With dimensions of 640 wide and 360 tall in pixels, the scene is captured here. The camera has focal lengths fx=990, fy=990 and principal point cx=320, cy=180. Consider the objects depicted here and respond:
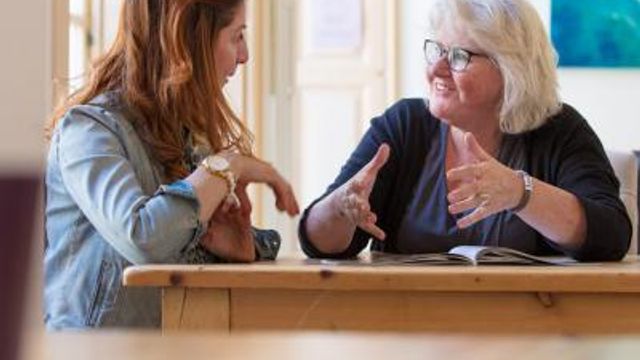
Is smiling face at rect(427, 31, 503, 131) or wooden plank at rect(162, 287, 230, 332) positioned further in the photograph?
smiling face at rect(427, 31, 503, 131)

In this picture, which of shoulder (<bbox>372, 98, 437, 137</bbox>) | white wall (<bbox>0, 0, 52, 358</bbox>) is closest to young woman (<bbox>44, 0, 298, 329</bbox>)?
shoulder (<bbox>372, 98, 437, 137</bbox>)

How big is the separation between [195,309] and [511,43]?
39.5 inches

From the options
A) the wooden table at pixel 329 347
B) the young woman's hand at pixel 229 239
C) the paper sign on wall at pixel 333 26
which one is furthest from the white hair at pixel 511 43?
the paper sign on wall at pixel 333 26

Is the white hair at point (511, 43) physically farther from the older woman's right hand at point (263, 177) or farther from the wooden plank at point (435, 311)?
the wooden plank at point (435, 311)

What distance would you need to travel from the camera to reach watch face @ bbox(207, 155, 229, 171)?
147 cm

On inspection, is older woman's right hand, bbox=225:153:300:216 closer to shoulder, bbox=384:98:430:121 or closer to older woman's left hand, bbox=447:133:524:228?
older woman's left hand, bbox=447:133:524:228

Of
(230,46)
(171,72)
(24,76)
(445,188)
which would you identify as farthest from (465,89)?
(24,76)

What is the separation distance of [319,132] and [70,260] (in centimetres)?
328

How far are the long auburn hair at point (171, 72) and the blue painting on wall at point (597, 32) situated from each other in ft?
10.4

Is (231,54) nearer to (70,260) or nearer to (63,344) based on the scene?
(70,260)

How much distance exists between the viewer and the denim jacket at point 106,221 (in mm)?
1383

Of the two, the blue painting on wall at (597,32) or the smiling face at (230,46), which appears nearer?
the smiling face at (230,46)

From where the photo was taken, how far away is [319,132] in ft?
15.5

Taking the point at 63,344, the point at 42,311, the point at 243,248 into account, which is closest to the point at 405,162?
the point at 243,248
